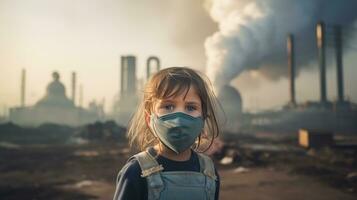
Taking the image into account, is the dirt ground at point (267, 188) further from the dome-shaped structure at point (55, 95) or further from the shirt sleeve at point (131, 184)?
the dome-shaped structure at point (55, 95)

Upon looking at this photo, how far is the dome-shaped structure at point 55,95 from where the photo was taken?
44.3 meters

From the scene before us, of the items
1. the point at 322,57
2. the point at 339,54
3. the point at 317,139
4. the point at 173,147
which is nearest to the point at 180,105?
the point at 173,147

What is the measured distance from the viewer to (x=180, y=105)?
140cm

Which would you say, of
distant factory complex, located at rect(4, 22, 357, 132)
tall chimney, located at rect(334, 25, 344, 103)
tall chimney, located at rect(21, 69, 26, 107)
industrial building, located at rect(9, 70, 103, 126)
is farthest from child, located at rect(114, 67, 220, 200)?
tall chimney, located at rect(21, 69, 26, 107)

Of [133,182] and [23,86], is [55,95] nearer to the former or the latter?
[23,86]

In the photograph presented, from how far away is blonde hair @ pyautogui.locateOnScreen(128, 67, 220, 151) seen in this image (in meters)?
1.41


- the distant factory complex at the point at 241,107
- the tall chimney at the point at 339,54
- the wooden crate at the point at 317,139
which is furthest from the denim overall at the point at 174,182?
the tall chimney at the point at 339,54

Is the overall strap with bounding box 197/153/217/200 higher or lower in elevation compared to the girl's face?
lower

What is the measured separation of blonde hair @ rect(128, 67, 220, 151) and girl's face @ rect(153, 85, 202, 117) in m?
0.02

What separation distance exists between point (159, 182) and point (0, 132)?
1068 inches

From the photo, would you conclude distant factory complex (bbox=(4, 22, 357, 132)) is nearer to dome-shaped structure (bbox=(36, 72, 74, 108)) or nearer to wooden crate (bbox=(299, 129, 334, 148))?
dome-shaped structure (bbox=(36, 72, 74, 108))

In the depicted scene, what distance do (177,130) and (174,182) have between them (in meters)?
0.22

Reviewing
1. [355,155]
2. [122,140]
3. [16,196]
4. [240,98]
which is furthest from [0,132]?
[240,98]

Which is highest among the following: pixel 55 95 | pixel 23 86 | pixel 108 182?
pixel 23 86
